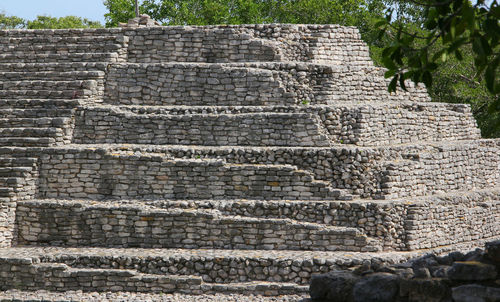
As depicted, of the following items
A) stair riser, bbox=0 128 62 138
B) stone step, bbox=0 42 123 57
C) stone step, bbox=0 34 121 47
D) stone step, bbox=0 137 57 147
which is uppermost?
stone step, bbox=0 34 121 47

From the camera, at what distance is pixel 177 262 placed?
1469 centimetres

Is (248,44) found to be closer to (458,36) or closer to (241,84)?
(241,84)

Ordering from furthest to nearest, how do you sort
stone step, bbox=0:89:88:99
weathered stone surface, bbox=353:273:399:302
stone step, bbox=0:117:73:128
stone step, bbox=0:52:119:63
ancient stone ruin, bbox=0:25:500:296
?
stone step, bbox=0:52:119:63
stone step, bbox=0:89:88:99
stone step, bbox=0:117:73:128
ancient stone ruin, bbox=0:25:500:296
weathered stone surface, bbox=353:273:399:302

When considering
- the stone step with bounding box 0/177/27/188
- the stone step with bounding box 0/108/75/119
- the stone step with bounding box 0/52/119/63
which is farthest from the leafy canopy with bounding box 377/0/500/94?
the stone step with bounding box 0/52/119/63

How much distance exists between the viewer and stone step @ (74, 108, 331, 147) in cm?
1636

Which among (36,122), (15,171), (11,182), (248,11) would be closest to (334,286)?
A: (11,182)

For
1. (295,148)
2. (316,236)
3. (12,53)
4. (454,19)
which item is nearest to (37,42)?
(12,53)

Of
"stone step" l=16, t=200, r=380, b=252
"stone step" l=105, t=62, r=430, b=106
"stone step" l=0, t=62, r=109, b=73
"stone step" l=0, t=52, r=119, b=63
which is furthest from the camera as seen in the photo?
"stone step" l=0, t=52, r=119, b=63

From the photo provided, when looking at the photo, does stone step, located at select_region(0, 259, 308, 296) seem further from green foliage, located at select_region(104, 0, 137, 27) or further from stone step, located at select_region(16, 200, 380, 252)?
green foliage, located at select_region(104, 0, 137, 27)

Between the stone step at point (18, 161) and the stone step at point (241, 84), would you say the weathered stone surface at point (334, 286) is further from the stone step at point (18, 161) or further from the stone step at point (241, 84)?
the stone step at point (18, 161)

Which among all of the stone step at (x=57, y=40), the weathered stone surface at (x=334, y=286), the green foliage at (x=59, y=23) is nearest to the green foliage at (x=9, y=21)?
the green foliage at (x=59, y=23)

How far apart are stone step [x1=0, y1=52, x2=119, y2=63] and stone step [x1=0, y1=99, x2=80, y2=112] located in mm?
1583

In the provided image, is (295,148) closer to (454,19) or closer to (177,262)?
(177,262)

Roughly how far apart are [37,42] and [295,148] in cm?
759
